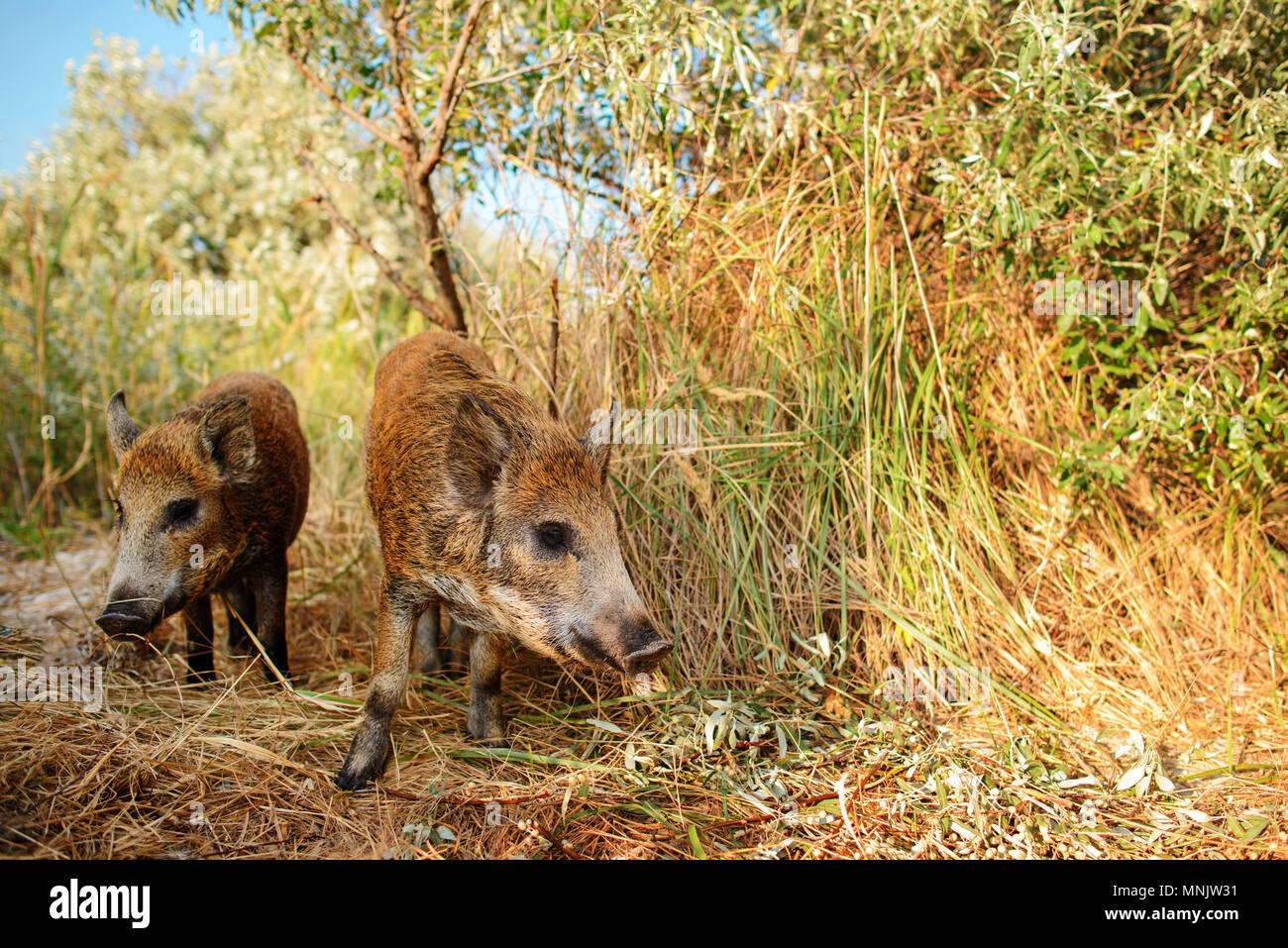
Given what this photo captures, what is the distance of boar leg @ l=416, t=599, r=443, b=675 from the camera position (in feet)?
13.8

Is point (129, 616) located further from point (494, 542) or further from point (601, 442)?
point (601, 442)

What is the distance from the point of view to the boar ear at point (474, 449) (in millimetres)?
3070

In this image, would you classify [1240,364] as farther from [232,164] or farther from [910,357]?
[232,164]

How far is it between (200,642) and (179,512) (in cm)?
87

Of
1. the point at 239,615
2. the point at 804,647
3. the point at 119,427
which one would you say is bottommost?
the point at 804,647

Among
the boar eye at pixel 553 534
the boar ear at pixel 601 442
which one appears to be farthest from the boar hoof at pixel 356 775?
the boar ear at pixel 601 442

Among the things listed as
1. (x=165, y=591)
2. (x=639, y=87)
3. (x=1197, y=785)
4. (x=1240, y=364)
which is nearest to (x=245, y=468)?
(x=165, y=591)

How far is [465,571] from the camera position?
10.0ft

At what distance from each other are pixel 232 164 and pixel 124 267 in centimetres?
292

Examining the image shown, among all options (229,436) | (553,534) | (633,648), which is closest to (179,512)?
(229,436)

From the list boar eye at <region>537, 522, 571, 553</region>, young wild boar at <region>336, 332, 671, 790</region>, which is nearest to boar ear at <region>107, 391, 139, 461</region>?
young wild boar at <region>336, 332, 671, 790</region>

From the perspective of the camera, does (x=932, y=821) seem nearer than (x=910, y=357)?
Yes

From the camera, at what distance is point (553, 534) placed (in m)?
3.05

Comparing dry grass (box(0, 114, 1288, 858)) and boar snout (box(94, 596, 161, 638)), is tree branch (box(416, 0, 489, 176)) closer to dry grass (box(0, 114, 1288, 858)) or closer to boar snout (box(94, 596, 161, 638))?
dry grass (box(0, 114, 1288, 858))
